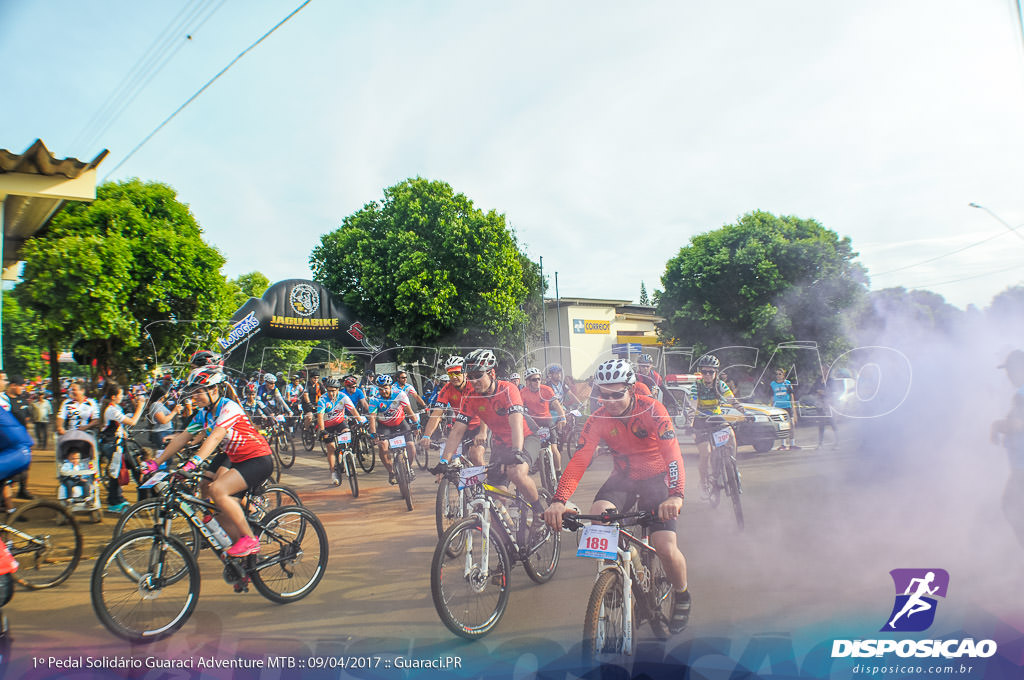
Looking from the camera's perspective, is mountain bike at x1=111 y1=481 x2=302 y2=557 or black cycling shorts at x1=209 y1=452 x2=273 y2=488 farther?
mountain bike at x1=111 y1=481 x2=302 y2=557

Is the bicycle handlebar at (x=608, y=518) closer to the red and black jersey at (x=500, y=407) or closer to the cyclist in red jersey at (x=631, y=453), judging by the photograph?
the cyclist in red jersey at (x=631, y=453)

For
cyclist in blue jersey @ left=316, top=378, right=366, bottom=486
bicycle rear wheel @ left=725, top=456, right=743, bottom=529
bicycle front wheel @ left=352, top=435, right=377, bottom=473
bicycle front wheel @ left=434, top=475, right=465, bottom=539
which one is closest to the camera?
bicycle front wheel @ left=434, top=475, right=465, bottom=539

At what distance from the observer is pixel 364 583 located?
17.6ft

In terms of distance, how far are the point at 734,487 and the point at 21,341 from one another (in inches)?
972

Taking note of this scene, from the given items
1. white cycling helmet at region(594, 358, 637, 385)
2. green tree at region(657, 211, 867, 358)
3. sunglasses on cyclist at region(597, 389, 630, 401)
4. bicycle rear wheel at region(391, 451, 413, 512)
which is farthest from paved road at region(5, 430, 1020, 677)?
green tree at region(657, 211, 867, 358)

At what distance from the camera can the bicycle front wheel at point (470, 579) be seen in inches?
151

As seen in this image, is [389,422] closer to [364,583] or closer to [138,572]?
[364,583]

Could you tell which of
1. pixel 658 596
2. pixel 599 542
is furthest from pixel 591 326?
pixel 599 542

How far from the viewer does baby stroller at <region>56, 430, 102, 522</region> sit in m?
7.72

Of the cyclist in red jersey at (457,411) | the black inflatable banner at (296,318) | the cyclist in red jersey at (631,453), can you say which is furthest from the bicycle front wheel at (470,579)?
the black inflatable banner at (296,318)

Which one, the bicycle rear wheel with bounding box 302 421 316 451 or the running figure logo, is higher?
the bicycle rear wheel with bounding box 302 421 316 451

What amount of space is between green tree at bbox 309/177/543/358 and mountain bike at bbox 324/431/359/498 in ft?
42.1

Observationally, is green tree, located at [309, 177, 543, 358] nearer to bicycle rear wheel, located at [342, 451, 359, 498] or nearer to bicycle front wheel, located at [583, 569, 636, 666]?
bicycle rear wheel, located at [342, 451, 359, 498]

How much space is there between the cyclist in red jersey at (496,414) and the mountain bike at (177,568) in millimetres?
1749
